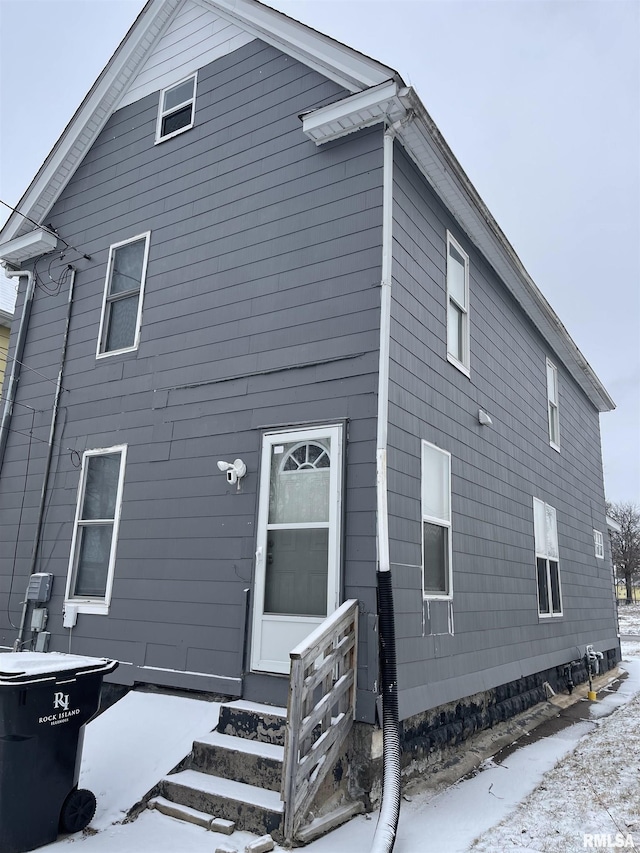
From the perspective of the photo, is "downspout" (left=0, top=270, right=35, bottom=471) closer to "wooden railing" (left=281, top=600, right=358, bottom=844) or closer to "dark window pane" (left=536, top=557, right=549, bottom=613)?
"wooden railing" (left=281, top=600, right=358, bottom=844)

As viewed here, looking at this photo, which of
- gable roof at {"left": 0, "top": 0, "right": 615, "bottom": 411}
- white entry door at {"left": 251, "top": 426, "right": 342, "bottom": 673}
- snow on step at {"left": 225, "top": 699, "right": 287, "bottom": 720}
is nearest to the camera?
snow on step at {"left": 225, "top": 699, "right": 287, "bottom": 720}

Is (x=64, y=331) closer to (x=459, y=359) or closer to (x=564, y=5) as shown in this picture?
(x=459, y=359)

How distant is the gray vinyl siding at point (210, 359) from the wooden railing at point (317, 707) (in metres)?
0.42

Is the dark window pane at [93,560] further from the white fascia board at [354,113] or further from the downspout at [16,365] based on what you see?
the white fascia board at [354,113]

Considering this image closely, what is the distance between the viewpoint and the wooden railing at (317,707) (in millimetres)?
3891

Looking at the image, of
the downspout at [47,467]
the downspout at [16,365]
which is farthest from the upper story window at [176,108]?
the downspout at [16,365]

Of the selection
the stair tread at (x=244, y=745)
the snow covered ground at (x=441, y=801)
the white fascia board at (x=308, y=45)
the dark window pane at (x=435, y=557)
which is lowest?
the snow covered ground at (x=441, y=801)

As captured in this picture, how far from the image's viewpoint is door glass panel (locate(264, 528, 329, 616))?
17.2 feet

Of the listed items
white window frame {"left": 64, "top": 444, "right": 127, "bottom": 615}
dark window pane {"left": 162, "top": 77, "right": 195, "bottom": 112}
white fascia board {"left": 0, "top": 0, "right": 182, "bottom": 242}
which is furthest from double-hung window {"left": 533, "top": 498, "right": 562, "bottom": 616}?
white fascia board {"left": 0, "top": 0, "right": 182, "bottom": 242}

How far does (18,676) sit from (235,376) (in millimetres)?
3273

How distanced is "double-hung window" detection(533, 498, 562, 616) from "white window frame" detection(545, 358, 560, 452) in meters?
1.34

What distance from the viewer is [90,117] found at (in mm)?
8234

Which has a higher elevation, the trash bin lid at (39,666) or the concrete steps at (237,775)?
the trash bin lid at (39,666)

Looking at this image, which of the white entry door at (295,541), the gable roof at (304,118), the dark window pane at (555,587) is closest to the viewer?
the white entry door at (295,541)
